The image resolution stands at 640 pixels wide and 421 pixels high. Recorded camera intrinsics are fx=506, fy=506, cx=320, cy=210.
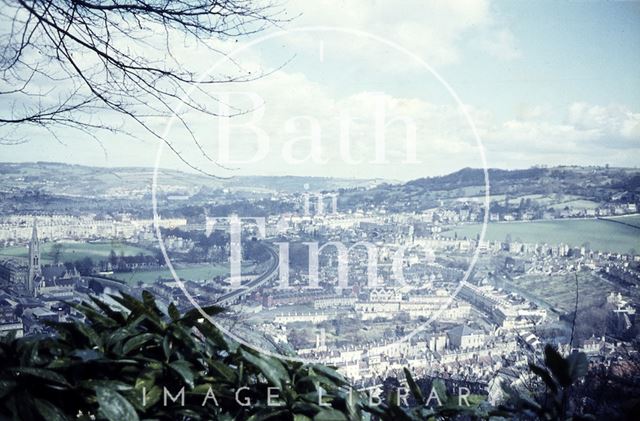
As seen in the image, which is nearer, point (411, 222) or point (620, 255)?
point (411, 222)

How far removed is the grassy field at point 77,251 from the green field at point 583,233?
287cm

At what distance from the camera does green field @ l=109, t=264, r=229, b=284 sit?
121 inches

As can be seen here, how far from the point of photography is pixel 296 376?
149 centimetres

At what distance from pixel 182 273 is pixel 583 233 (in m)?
3.35

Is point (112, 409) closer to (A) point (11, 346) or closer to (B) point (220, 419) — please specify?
(B) point (220, 419)

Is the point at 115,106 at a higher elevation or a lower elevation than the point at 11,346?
higher

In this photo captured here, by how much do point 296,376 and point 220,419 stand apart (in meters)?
0.25

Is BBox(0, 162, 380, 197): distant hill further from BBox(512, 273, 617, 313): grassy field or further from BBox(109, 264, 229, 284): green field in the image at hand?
BBox(512, 273, 617, 313): grassy field

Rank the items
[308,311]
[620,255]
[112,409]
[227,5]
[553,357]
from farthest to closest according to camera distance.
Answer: [620,255] < [308,311] < [227,5] < [553,357] < [112,409]

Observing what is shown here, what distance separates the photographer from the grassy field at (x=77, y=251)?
374 cm

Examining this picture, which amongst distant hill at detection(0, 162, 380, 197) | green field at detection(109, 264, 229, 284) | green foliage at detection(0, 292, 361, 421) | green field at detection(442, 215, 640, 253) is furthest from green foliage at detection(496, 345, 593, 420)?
green field at detection(442, 215, 640, 253)

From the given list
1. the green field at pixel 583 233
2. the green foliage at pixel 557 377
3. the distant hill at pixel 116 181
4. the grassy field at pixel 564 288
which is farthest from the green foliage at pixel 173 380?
the green field at pixel 583 233

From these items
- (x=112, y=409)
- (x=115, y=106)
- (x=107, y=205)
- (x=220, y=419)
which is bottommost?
(x=220, y=419)

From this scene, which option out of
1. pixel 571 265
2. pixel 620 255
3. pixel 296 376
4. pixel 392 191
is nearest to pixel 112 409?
pixel 296 376
